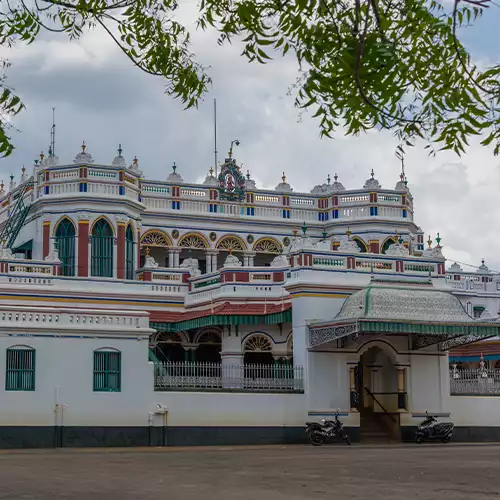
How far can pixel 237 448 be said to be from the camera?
88.1 feet

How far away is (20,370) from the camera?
26359 mm

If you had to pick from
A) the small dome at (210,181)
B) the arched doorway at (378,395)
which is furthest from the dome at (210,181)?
the arched doorway at (378,395)

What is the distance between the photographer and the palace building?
27031 millimetres

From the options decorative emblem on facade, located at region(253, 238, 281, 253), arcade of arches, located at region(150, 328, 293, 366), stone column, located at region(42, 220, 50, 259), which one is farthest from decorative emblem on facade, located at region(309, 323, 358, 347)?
decorative emblem on facade, located at region(253, 238, 281, 253)

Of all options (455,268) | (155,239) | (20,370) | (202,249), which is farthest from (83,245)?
(455,268)

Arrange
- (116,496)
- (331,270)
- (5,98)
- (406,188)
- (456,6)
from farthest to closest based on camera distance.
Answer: (406,188) → (331,270) → (116,496) → (5,98) → (456,6)

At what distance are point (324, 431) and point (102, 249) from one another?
12.7 m

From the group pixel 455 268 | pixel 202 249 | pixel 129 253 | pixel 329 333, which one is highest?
pixel 202 249

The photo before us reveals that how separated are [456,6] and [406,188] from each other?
119 feet

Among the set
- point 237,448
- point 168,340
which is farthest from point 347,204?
point 237,448

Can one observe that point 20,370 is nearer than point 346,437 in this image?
Yes

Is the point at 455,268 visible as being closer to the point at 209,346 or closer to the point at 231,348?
the point at 209,346

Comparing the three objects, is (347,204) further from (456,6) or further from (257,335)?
(456,6)

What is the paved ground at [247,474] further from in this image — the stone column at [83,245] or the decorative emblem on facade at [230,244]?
the decorative emblem on facade at [230,244]
